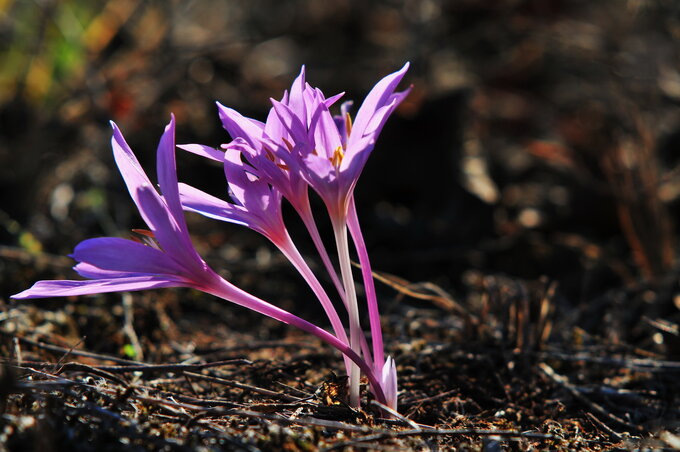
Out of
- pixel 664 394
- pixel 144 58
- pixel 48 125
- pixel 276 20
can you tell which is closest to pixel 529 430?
pixel 664 394

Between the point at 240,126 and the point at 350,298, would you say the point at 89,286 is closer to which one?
the point at 240,126

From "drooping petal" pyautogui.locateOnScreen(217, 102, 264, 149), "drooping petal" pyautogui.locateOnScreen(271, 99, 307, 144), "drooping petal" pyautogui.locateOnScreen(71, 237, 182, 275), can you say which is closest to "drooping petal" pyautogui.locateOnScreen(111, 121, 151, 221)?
"drooping petal" pyautogui.locateOnScreen(71, 237, 182, 275)

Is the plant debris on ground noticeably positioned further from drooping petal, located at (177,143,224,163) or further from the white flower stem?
drooping petal, located at (177,143,224,163)

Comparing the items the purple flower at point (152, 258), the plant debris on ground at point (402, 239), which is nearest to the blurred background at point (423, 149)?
the plant debris on ground at point (402, 239)

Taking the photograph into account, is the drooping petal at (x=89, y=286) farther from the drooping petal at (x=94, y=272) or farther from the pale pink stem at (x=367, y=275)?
the pale pink stem at (x=367, y=275)

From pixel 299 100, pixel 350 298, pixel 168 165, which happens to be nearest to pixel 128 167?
pixel 168 165

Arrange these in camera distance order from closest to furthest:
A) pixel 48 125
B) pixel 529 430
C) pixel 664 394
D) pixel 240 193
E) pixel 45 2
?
pixel 240 193 → pixel 529 430 → pixel 664 394 → pixel 45 2 → pixel 48 125

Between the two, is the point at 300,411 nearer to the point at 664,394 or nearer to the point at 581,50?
the point at 664,394

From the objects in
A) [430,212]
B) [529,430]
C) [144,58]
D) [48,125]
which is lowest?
[529,430]
